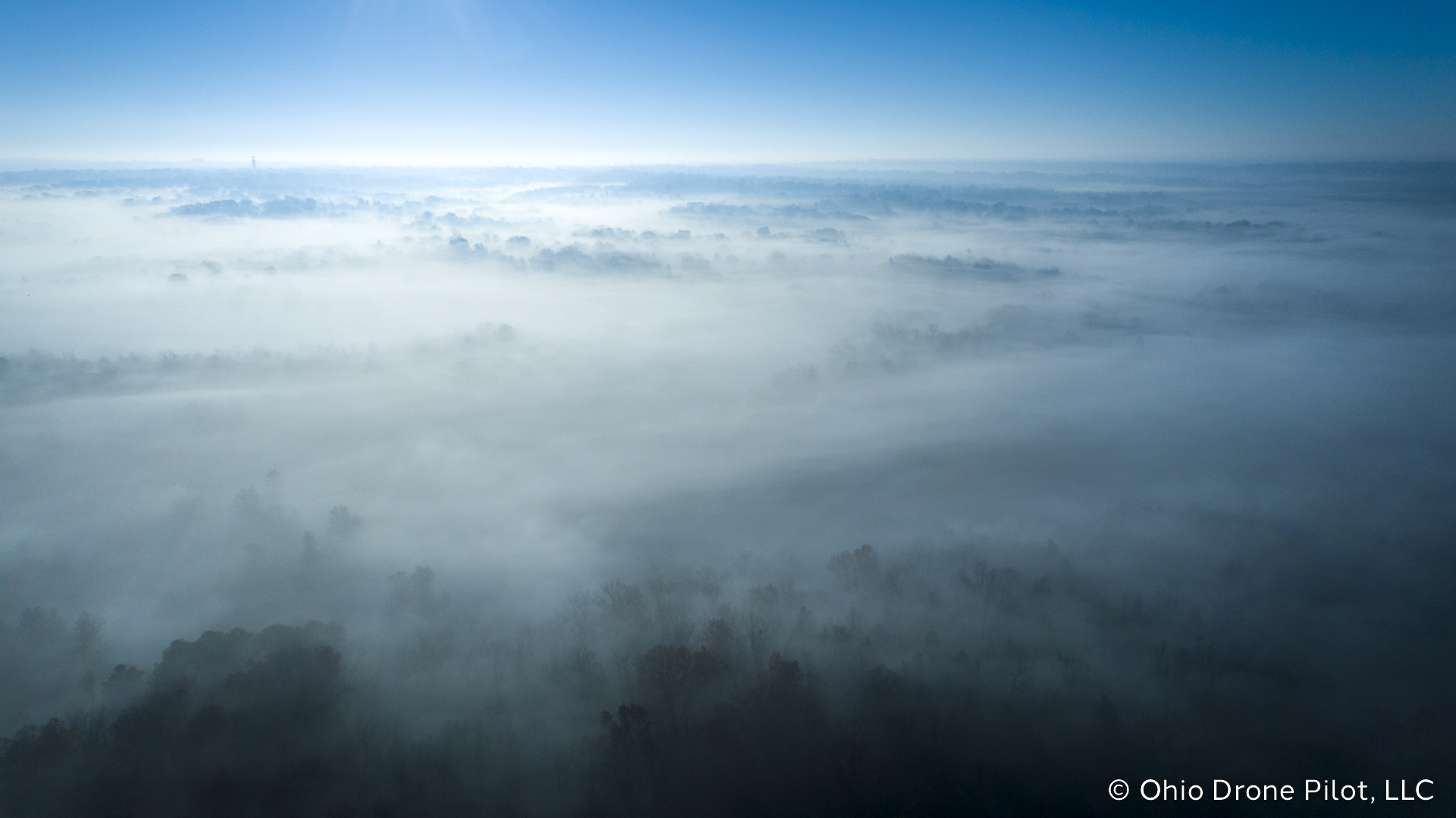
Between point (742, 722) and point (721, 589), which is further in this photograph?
point (721, 589)

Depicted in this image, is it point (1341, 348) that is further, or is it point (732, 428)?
point (1341, 348)

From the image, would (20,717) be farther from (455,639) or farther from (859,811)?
(859,811)

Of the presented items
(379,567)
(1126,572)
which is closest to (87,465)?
(379,567)

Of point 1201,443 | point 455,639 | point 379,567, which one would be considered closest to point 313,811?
A: point 455,639

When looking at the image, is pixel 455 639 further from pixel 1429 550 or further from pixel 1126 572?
pixel 1429 550

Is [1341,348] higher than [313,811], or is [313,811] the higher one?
[1341,348]

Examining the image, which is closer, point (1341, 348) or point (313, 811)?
point (313, 811)

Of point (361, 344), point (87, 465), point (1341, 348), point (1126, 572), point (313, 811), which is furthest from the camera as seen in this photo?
point (361, 344)

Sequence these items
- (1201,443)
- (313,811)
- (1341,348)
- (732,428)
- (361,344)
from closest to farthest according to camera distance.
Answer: (313,811), (1201,443), (732,428), (1341,348), (361,344)

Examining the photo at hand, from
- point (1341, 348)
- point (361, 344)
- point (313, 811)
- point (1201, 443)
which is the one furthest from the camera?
point (361, 344)
